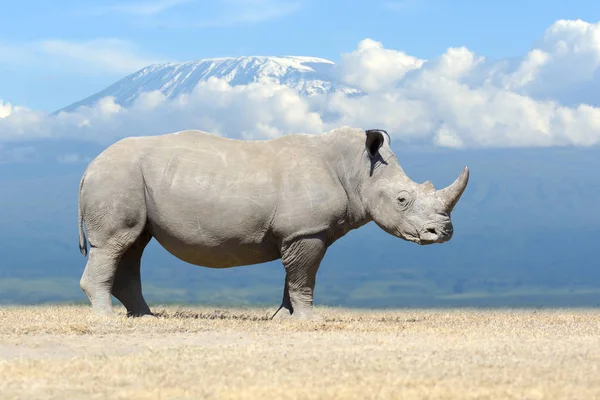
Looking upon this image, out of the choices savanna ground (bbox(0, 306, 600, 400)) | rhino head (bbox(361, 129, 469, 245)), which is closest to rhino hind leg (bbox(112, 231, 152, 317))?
savanna ground (bbox(0, 306, 600, 400))

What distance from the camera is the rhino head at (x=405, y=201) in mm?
16500

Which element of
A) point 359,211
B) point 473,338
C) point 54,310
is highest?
point 359,211

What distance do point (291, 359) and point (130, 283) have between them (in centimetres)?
623

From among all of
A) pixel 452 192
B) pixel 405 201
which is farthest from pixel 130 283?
pixel 452 192

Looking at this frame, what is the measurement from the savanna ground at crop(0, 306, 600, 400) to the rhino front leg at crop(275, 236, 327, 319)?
0.57 meters

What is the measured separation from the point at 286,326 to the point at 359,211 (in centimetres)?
251

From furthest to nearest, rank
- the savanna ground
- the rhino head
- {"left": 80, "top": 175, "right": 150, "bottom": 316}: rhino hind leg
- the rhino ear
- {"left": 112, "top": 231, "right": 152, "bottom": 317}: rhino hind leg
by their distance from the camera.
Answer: {"left": 112, "top": 231, "right": 152, "bottom": 317}: rhino hind leg < the rhino ear < the rhino head < {"left": 80, "top": 175, "right": 150, "bottom": 316}: rhino hind leg < the savanna ground

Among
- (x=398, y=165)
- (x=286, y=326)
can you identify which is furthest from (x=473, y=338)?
(x=398, y=165)

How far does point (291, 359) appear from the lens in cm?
1172

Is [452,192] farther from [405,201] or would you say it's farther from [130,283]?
[130,283]

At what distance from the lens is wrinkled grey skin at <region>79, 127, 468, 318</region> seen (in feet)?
52.6

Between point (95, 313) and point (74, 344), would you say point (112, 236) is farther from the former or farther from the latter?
point (74, 344)

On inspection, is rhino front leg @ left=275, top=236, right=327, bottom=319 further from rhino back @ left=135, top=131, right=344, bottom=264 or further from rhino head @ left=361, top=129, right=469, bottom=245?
rhino head @ left=361, top=129, right=469, bottom=245

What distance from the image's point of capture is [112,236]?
53.4 feet
